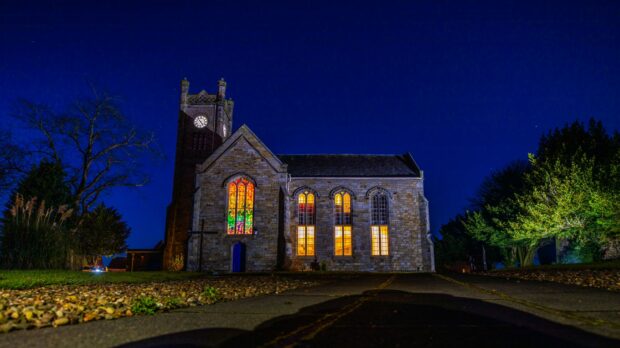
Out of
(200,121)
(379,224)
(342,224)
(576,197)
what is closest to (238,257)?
(342,224)

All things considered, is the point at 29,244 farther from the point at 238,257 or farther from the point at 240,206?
the point at 240,206

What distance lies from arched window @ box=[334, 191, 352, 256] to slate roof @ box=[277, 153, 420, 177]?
2.12 metres

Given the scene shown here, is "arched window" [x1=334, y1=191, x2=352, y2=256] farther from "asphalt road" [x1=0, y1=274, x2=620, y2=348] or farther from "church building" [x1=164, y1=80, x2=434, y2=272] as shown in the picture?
"asphalt road" [x1=0, y1=274, x2=620, y2=348]

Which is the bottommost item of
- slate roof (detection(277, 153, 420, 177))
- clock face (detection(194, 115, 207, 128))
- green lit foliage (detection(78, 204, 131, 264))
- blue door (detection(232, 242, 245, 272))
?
blue door (detection(232, 242, 245, 272))

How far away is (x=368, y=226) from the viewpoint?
32.5 meters

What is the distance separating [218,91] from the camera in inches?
1576

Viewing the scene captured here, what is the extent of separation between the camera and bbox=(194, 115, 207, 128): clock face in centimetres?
3903

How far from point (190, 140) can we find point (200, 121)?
7.32ft

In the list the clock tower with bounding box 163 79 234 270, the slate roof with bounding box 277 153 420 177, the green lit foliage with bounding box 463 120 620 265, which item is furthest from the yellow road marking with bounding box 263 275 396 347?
the clock tower with bounding box 163 79 234 270

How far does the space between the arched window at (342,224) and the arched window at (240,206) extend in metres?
7.71

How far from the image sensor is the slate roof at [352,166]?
34031mm

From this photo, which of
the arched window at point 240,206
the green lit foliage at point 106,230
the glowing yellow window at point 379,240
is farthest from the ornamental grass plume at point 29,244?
the glowing yellow window at point 379,240

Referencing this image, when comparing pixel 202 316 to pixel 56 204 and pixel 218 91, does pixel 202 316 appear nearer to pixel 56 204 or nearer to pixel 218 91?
pixel 56 204

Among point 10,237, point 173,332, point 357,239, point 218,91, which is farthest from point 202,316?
point 218,91
